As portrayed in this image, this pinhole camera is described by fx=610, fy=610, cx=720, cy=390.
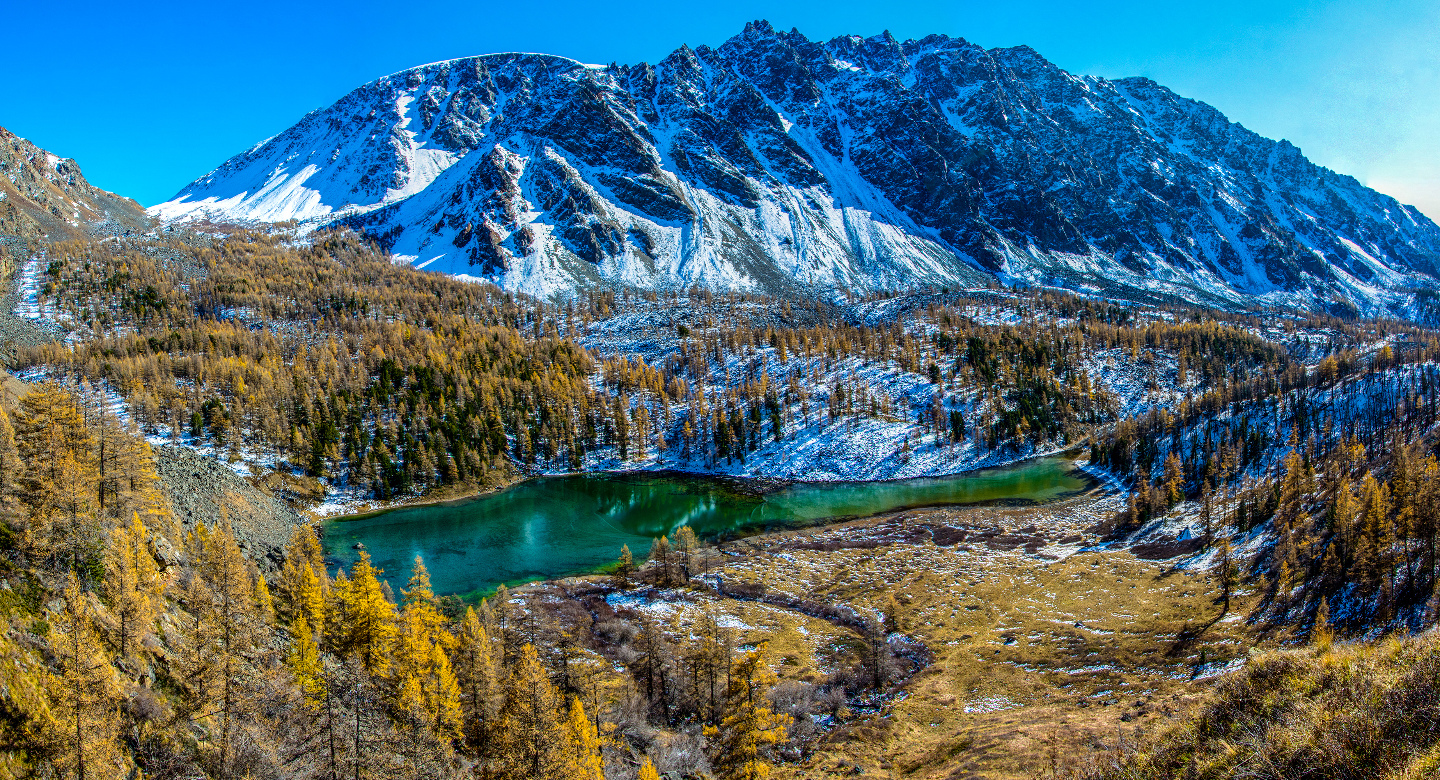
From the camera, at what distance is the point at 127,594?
2809 centimetres

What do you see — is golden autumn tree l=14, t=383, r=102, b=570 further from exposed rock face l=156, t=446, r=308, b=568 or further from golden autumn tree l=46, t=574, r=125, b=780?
exposed rock face l=156, t=446, r=308, b=568

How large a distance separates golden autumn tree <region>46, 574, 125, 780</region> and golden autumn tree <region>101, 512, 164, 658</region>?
3.06 m

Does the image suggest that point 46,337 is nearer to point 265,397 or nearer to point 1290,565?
point 265,397

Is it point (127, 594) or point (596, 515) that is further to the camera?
point (596, 515)

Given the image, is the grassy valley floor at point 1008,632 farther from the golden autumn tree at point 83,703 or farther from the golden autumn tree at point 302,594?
the golden autumn tree at point 83,703

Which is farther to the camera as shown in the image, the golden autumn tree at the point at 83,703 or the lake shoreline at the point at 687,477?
the lake shoreline at the point at 687,477

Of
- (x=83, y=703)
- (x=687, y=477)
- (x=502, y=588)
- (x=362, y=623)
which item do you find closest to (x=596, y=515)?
(x=687, y=477)

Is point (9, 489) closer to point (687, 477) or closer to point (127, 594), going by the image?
point (127, 594)

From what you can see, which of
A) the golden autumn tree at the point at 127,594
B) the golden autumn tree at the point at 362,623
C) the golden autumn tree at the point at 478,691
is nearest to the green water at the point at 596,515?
the golden autumn tree at the point at 362,623

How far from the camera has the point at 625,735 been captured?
39188mm

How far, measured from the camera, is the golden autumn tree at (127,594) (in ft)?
91.7

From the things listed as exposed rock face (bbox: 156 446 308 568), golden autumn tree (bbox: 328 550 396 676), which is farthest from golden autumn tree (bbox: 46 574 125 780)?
exposed rock face (bbox: 156 446 308 568)

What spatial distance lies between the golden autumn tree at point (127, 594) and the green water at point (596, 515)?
44812 millimetres

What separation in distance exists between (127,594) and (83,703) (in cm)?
742
